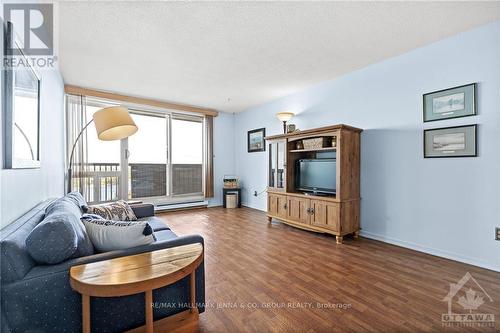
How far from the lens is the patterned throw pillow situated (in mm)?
2261

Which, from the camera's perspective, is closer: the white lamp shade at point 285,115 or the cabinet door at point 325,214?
the cabinet door at point 325,214

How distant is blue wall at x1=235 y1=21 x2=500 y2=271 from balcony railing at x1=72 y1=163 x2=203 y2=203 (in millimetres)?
3340

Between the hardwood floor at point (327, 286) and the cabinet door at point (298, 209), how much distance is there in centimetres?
39

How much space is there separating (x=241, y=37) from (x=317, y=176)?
223cm

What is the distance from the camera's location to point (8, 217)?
1315 mm

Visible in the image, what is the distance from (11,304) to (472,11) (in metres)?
3.94

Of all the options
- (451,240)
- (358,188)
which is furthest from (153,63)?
(451,240)

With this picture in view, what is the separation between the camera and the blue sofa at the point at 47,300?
1015mm

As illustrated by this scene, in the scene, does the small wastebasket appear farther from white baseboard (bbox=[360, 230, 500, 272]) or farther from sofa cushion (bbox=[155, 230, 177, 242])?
sofa cushion (bbox=[155, 230, 177, 242])

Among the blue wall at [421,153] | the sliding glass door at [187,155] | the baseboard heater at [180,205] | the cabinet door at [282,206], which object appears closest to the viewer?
the blue wall at [421,153]

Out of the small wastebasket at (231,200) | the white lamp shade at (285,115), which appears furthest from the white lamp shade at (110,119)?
the small wastebasket at (231,200)

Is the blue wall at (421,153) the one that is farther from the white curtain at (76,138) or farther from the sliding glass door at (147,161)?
the white curtain at (76,138)

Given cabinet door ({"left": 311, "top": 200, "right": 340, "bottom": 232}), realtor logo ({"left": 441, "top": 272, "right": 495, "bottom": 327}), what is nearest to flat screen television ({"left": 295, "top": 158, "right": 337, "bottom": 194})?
cabinet door ({"left": 311, "top": 200, "right": 340, "bottom": 232})

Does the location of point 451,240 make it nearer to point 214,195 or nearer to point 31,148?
point 31,148
